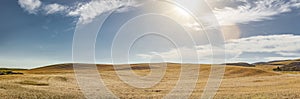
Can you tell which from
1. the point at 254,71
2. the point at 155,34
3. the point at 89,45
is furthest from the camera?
the point at 254,71

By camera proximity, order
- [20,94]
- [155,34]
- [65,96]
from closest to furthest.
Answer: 1. [20,94]
2. [65,96]
3. [155,34]

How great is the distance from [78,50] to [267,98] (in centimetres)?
2028

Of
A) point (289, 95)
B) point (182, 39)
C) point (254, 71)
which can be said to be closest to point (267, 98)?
point (289, 95)

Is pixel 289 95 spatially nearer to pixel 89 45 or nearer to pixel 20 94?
pixel 89 45

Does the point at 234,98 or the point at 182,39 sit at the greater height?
the point at 182,39

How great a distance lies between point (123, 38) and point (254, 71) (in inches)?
2616

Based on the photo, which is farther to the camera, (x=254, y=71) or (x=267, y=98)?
(x=254, y=71)

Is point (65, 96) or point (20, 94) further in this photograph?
point (65, 96)

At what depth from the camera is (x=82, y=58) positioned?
103ft

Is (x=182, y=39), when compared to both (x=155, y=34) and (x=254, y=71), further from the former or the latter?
(x=254, y=71)

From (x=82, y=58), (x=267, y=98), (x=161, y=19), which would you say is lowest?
(x=267, y=98)

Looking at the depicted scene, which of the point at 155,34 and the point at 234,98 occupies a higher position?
the point at 155,34

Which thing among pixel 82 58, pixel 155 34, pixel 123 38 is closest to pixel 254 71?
pixel 155 34

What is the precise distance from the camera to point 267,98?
118 ft
